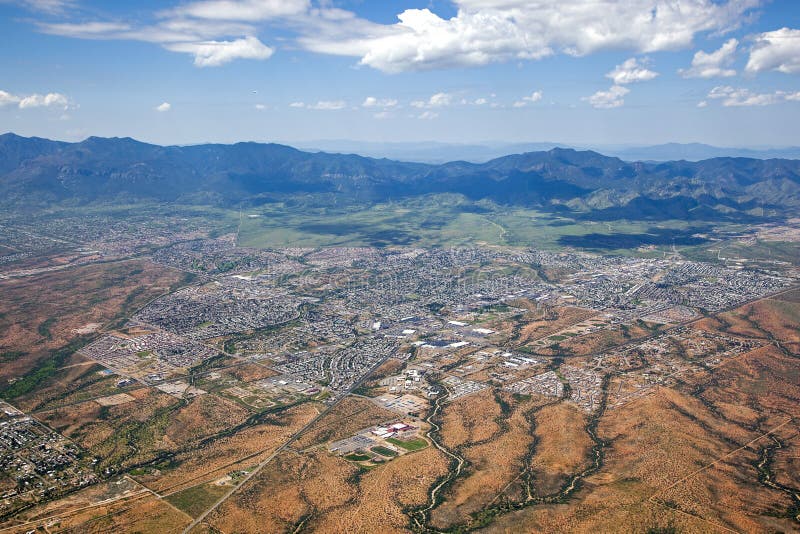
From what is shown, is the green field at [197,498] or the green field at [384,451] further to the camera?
the green field at [384,451]

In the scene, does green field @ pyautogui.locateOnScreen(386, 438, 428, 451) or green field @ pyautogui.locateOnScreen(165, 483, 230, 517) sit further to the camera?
green field @ pyautogui.locateOnScreen(386, 438, 428, 451)

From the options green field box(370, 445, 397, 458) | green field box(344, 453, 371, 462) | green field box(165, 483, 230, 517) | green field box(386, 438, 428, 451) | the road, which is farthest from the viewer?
green field box(386, 438, 428, 451)

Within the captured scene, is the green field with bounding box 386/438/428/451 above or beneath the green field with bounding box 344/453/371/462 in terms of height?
above

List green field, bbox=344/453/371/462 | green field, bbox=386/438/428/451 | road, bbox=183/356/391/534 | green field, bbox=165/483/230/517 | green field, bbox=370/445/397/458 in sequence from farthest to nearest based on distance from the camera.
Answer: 1. green field, bbox=386/438/428/451
2. green field, bbox=370/445/397/458
3. green field, bbox=344/453/371/462
4. green field, bbox=165/483/230/517
5. road, bbox=183/356/391/534

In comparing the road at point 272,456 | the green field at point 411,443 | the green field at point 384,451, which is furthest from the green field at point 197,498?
the green field at point 411,443

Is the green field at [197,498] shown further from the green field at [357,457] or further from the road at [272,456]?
the green field at [357,457]

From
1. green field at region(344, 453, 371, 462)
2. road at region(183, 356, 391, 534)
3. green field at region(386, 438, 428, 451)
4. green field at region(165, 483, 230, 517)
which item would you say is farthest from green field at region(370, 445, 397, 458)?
green field at region(165, 483, 230, 517)

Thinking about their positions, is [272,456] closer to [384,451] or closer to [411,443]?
[384,451]

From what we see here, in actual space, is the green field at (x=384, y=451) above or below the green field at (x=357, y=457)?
above

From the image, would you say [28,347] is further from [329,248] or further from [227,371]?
[329,248]

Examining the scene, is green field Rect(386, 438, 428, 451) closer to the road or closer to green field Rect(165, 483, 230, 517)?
the road

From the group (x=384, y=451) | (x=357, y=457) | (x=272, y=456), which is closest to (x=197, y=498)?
(x=272, y=456)
